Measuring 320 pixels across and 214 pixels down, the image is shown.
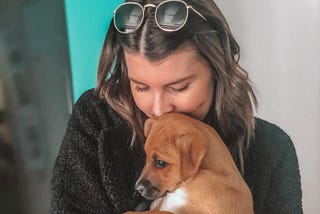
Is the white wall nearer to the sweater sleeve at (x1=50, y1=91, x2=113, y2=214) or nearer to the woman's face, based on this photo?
the woman's face

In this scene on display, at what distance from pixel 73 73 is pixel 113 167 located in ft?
A: 0.88

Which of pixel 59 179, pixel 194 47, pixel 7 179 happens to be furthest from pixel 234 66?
pixel 7 179

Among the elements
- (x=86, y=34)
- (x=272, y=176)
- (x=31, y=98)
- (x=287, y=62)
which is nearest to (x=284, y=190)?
(x=272, y=176)

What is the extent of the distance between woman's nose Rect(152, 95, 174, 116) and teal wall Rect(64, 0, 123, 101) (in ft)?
0.74

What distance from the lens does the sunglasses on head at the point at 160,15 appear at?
79 centimetres

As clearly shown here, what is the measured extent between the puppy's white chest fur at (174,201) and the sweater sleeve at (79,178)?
0.53ft

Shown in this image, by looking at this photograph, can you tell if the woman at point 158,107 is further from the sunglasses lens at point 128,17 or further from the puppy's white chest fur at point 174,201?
the puppy's white chest fur at point 174,201

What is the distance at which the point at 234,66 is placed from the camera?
895mm

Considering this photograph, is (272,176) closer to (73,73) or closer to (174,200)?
(174,200)

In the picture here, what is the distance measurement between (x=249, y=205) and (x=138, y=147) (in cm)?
26

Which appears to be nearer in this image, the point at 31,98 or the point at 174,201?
the point at 174,201

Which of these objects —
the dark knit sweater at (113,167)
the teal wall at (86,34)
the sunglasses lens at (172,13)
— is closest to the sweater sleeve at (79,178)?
the dark knit sweater at (113,167)

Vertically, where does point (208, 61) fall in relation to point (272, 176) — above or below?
above

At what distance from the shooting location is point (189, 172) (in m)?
0.74
